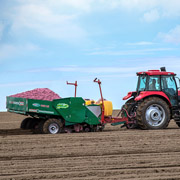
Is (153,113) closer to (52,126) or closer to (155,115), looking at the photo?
(155,115)

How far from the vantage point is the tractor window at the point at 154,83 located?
38.4 feet

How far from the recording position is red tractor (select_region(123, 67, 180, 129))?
11.3 meters

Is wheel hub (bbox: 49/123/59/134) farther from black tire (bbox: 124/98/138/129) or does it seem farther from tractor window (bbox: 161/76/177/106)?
tractor window (bbox: 161/76/177/106)

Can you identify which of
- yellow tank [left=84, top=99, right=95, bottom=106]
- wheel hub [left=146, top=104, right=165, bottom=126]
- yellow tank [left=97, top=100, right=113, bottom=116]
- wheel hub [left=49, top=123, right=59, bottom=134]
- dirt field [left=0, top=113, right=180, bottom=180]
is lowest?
dirt field [left=0, top=113, right=180, bottom=180]

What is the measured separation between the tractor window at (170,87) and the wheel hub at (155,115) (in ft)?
2.14

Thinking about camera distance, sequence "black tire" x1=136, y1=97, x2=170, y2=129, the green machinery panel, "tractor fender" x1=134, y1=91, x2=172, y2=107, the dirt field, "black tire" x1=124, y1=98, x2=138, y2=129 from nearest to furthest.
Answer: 1. the dirt field
2. the green machinery panel
3. "black tire" x1=136, y1=97, x2=170, y2=129
4. "tractor fender" x1=134, y1=91, x2=172, y2=107
5. "black tire" x1=124, y1=98, x2=138, y2=129

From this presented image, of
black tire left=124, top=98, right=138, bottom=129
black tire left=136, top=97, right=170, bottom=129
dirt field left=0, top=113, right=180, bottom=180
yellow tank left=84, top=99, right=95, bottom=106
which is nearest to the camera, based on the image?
dirt field left=0, top=113, right=180, bottom=180

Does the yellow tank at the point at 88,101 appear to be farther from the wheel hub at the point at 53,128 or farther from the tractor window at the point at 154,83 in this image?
the tractor window at the point at 154,83

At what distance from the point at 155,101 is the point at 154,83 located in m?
0.70

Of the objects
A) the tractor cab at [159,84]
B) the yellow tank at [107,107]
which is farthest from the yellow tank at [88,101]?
the tractor cab at [159,84]

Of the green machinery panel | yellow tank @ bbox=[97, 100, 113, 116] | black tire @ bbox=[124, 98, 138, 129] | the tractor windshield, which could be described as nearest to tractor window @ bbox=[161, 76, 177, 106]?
the tractor windshield

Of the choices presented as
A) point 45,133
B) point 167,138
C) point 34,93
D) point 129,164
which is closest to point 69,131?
point 45,133

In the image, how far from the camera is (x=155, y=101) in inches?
448

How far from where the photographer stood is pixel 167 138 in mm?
9445
